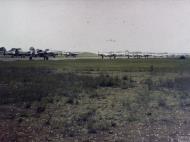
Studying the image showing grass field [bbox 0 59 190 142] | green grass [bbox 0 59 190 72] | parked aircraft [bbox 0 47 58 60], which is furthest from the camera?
parked aircraft [bbox 0 47 58 60]

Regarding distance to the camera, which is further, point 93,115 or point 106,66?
point 106,66

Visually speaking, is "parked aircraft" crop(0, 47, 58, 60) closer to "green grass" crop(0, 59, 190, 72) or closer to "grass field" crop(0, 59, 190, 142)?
"green grass" crop(0, 59, 190, 72)

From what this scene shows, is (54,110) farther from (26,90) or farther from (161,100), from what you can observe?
(26,90)

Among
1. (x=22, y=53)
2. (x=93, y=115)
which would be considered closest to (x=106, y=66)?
(x=22, y=53)

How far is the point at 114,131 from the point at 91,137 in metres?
1.47

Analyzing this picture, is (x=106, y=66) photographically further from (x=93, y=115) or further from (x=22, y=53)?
(x=93, y=115)

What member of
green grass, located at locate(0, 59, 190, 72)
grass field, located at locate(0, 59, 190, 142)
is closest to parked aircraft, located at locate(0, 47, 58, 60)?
green grass, located at locate(0, 59, 190, 72)

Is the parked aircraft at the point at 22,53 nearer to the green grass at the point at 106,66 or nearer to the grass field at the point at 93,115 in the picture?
the green grass at the point at 106,66

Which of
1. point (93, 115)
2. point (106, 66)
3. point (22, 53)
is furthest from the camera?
point (22, 53)

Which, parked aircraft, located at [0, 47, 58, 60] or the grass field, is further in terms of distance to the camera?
parked aircraft, located at [0, 47, 58, 60]

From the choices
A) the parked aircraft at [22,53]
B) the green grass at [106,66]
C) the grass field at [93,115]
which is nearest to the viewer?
the grass field at [93,115]

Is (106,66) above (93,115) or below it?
below

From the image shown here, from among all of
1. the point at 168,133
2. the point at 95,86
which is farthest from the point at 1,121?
the point at 95,86

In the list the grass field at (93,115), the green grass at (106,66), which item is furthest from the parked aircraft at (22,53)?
the grass field at (93,115)
